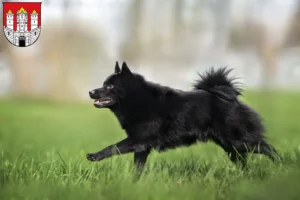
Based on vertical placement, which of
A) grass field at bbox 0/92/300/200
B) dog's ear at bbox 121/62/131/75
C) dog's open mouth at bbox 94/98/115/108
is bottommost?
grass field at bbox 0/92/300/200

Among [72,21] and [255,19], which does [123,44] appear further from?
[255,19]

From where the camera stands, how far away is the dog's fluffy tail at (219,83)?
5.88ft

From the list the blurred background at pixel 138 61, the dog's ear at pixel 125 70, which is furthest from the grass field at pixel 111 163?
the dog's ear at pixel 125 70

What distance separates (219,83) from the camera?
5.92 feet

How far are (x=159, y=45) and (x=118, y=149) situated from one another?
19.8 inches

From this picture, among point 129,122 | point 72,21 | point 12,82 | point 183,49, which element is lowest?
point 129,122

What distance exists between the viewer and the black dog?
5.63 feet

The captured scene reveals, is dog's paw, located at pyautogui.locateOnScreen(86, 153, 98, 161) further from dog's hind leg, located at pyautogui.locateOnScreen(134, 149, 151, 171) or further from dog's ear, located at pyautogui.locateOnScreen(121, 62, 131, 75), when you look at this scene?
dog's ear, located at pyautogui.locateOnScreen(121, 62, 131, 75)

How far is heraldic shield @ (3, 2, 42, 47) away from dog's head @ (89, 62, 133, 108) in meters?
0.38

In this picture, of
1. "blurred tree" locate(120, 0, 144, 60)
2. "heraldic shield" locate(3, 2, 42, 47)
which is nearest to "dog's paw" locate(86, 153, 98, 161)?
"blurred tree" locate(120, 0, 144, 60)

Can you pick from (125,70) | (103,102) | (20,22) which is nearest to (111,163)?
(103,102)

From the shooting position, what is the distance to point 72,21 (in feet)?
5.94

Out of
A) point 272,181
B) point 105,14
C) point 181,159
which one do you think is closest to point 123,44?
point 105,14

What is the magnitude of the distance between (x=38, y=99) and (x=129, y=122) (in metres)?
0.44
